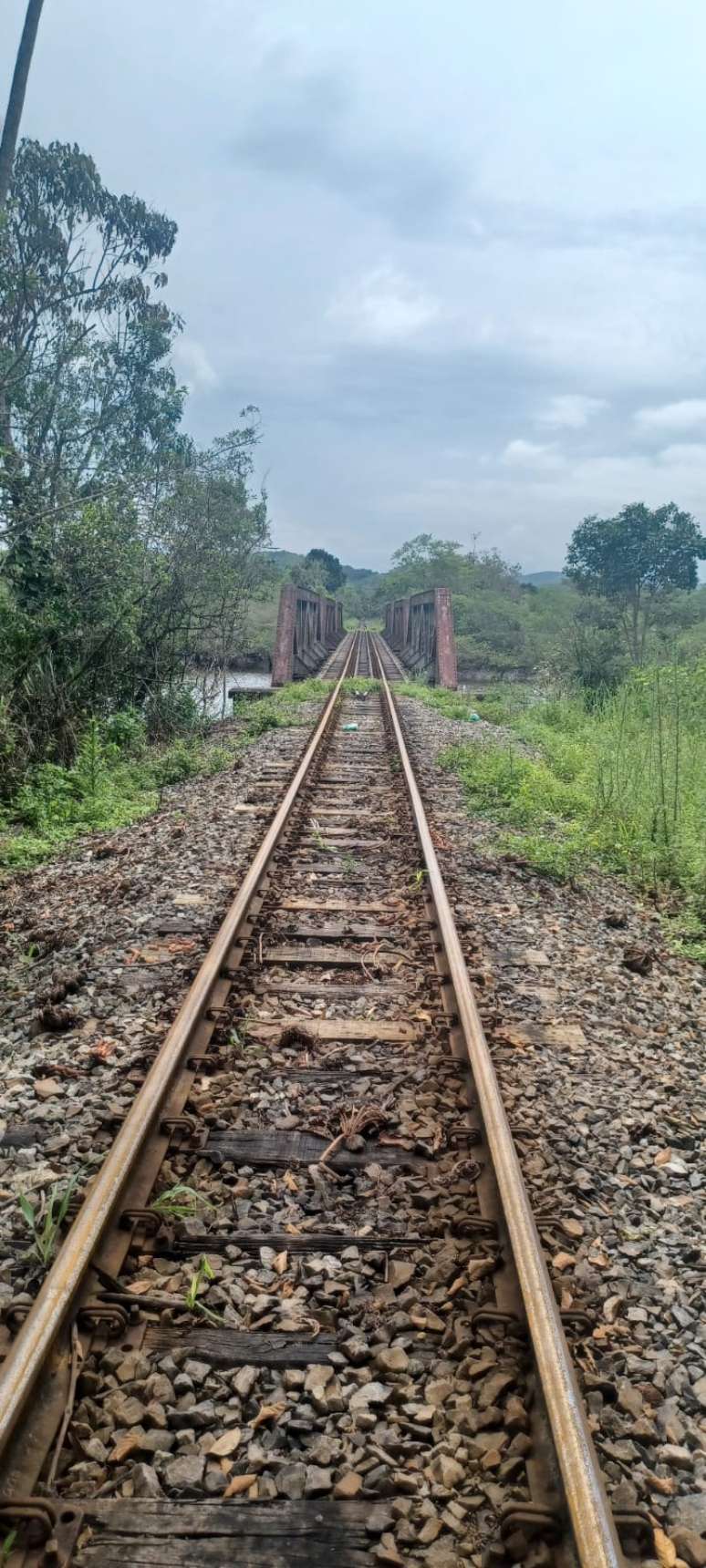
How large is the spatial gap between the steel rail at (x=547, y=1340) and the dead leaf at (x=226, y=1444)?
0.65m

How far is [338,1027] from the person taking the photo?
3.77 meters

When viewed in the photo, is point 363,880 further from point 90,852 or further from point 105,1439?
point 105,1439

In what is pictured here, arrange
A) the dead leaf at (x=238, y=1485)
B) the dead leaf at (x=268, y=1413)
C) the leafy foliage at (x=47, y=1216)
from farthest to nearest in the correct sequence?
the leafy foliage at (x=47, y=1216), the dead leaf at (x=268, y=1413), the dead leaf at (x=238, y=1485)

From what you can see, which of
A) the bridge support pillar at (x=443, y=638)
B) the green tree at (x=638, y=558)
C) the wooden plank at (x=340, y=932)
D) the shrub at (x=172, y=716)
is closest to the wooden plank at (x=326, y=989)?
the wooden plank at (x=340, y=932)

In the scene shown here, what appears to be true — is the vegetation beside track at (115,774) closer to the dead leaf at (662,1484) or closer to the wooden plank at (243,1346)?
the wooden plank at (243,1346)

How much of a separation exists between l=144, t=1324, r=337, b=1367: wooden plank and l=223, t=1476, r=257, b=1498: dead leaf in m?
0.29

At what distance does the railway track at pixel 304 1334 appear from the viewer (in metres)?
1.73

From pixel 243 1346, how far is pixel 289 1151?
78 cm

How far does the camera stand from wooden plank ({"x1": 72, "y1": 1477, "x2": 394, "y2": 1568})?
1672mm

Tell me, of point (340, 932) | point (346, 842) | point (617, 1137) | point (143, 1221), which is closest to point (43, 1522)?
point (143, 1221)

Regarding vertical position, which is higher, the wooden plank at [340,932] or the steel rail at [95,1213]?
the steel rail at [95,1213]

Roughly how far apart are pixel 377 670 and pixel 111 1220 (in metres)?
23.7

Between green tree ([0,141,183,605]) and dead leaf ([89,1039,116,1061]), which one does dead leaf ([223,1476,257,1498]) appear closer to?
dead leaf ([89,1039,116,1061])

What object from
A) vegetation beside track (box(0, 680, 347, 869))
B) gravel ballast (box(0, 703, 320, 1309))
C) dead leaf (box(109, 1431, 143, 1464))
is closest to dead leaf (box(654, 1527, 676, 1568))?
dead leaf (box(109, 1431, 143, 1464))
